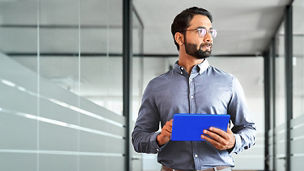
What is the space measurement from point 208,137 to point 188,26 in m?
0.42

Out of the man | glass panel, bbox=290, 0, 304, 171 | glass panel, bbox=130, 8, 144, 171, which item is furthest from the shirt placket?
glass panel, bbox=130, 8, 144, 171

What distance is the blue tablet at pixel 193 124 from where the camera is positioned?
5.68 feet

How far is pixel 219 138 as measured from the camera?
1.77m

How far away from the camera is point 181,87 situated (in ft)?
6.42

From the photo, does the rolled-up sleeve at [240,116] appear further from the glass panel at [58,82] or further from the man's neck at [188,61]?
the glass panel at [58,82]

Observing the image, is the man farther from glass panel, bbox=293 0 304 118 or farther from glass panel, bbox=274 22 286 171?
glass panel, bbox=274 22 286 171

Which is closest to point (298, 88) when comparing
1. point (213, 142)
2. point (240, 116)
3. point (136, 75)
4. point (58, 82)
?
point (136, 75)

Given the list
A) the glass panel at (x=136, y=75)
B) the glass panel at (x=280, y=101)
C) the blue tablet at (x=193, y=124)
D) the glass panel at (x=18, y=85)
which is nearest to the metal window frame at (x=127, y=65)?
the glass panel at (x=136, y=75)

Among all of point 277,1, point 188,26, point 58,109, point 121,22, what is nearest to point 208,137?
point 188,26

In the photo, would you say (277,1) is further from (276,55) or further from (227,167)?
(227,167)

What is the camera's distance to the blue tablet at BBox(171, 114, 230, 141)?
1.73 m

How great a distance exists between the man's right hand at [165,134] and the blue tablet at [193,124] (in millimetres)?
19

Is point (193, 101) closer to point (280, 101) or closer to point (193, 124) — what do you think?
point (193, 124)

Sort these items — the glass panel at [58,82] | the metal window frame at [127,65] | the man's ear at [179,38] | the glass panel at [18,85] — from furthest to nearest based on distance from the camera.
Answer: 1. the metal window frame at [127,65]
2. the glass panel at [58,82]
3. the glass panel at [18,85]
4. the man's ear at [179,38]
